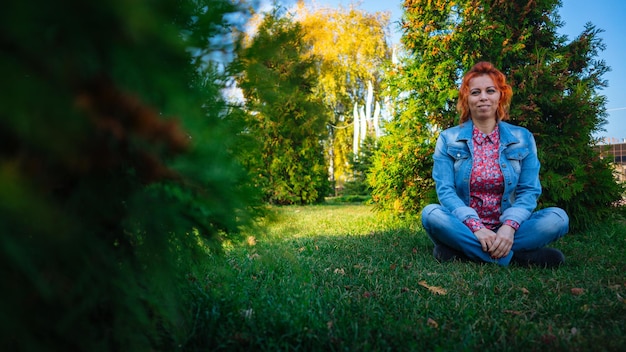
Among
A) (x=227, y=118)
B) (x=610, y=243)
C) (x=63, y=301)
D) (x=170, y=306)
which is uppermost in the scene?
(x=227, y=118)

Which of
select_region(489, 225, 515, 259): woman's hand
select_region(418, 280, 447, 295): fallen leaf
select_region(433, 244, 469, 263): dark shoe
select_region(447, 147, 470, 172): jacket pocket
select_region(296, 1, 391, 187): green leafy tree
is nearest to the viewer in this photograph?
select_region(418, 280, 447, 295): fallen leaf

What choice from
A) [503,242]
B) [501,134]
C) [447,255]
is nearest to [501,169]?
[501,134]

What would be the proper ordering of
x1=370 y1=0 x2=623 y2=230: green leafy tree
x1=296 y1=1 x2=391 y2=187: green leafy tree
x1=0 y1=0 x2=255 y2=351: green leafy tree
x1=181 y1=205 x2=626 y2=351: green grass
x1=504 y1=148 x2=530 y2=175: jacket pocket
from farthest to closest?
x1=296 y1=1 x2=391 y2=187: green leafy tree → x1=370 y1=0 x2=623 y2=230: green leafy tree → x1=504 y1=148 x2=530 y2=175: jacket pocket → x1=181 y1=205 x2=626 y2=351: green grass → x1=0 y1=0 x2=255 y2=351: green leafy tree

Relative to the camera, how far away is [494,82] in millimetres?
3164

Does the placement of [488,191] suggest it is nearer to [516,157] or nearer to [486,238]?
[516,157]

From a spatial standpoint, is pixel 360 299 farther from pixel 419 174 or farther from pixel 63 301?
pixel 419 174

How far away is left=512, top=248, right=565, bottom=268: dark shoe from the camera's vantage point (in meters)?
2.86

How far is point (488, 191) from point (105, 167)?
2959mm

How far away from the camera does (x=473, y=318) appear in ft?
5.78

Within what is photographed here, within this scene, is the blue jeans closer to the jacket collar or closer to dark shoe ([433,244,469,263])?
dark shoe ([433,244,469,263])

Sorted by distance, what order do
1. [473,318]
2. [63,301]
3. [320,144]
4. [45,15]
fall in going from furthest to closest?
[320,144] → [473,318] → [63,301] → [45,15]

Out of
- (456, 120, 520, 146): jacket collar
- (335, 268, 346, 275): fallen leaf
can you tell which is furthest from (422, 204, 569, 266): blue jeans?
(335, 268, 346, 275): fallen leaf

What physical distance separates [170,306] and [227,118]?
601 mm

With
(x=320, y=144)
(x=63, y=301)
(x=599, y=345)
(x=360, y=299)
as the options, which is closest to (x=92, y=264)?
(x=63, y=301)
